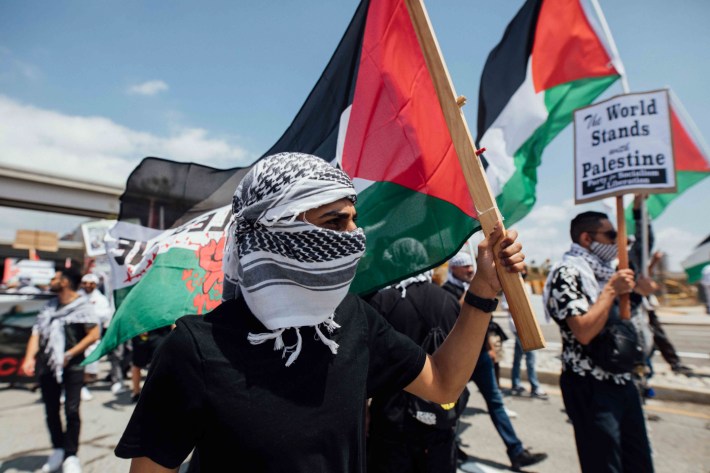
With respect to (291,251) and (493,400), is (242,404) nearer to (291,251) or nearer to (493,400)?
(291,251)

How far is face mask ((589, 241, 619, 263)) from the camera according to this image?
2.90 m

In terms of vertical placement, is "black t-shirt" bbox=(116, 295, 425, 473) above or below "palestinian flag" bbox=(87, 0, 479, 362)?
below

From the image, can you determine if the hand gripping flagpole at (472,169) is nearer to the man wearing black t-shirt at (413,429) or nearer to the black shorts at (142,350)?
the man wearing black t-shirt at (413,429)

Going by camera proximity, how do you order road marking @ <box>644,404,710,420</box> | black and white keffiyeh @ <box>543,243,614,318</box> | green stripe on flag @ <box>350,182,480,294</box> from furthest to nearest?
road marking @ <box>644,404,710,420</box>, black and white keffiyeh @ <box>543,243,614,318</box>, green stripe on flag @ <box>350,182,480,294</box>

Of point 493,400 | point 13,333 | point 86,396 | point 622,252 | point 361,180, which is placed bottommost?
point 86,396

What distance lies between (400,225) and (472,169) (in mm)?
763

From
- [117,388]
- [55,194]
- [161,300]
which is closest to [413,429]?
[161,300]

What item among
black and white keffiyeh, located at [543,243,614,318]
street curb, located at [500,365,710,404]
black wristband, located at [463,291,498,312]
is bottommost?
street curb, located at [500,365,710,404]

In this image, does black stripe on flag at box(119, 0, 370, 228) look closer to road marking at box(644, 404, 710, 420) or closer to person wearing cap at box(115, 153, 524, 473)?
person wearing cap at box(115, 153, 524, 473)

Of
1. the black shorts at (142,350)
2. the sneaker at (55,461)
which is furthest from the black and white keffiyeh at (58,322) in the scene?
the black shorts at (142,350)

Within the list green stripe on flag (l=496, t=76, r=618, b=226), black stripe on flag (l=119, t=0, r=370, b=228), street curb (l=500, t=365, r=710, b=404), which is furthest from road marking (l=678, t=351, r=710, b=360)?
black stripe on flag (l=119, t=0, r=370, b=228)

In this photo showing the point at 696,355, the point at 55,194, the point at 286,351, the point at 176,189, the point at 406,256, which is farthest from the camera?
the point at 55,194

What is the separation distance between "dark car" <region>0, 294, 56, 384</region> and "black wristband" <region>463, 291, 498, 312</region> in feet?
28.3

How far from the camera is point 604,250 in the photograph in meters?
2.92
